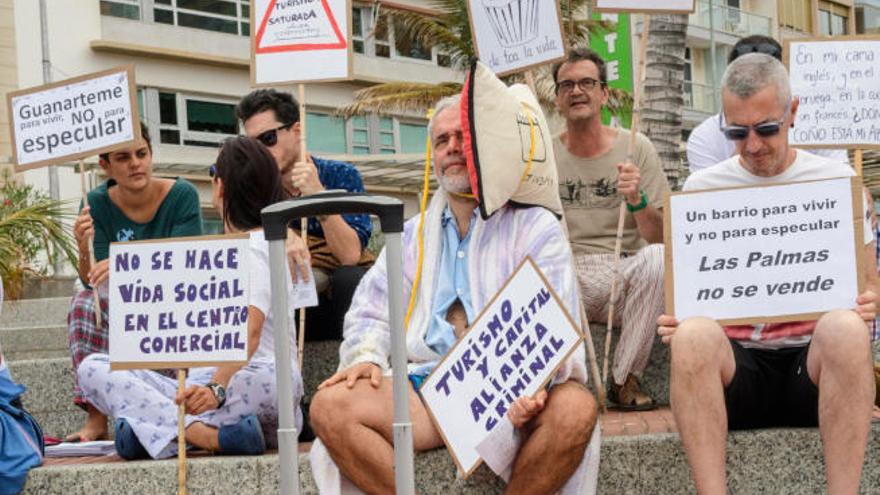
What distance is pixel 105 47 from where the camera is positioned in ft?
74.0

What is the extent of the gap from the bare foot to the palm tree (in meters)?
16.2

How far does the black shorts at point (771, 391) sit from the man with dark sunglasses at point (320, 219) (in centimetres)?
178

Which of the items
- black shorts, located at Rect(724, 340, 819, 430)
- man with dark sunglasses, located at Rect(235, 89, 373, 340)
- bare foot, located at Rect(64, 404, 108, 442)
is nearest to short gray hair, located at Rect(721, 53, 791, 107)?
black shorts, located at Rect(724, 340, 819, 430)

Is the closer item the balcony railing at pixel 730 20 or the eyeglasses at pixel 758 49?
the eyeglasses at pixel 758 49

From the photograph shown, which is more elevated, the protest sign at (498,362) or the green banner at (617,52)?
the green banner at (617,52)

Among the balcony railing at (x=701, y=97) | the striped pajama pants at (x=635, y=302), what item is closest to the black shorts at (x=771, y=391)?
the striped pajama pants at (x=635, y=302)

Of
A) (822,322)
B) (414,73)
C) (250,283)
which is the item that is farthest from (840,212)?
(414,73)

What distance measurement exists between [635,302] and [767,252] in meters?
1.32

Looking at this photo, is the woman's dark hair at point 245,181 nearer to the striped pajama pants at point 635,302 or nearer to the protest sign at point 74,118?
the protest sign at point 74,118

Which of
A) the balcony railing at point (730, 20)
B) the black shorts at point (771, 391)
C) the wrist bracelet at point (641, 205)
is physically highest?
the balcony railing at point (730, 20)

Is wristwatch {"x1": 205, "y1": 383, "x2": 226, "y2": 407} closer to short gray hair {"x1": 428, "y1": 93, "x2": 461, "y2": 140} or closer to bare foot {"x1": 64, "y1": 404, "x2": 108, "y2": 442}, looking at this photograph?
bare foot {"x1": 64, "y1": 404, "x2": 108, "y2": 442}

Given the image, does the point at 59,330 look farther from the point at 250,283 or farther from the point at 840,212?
the point at 840,212

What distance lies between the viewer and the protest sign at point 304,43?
5.40m

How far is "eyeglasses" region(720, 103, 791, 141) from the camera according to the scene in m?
3.83
